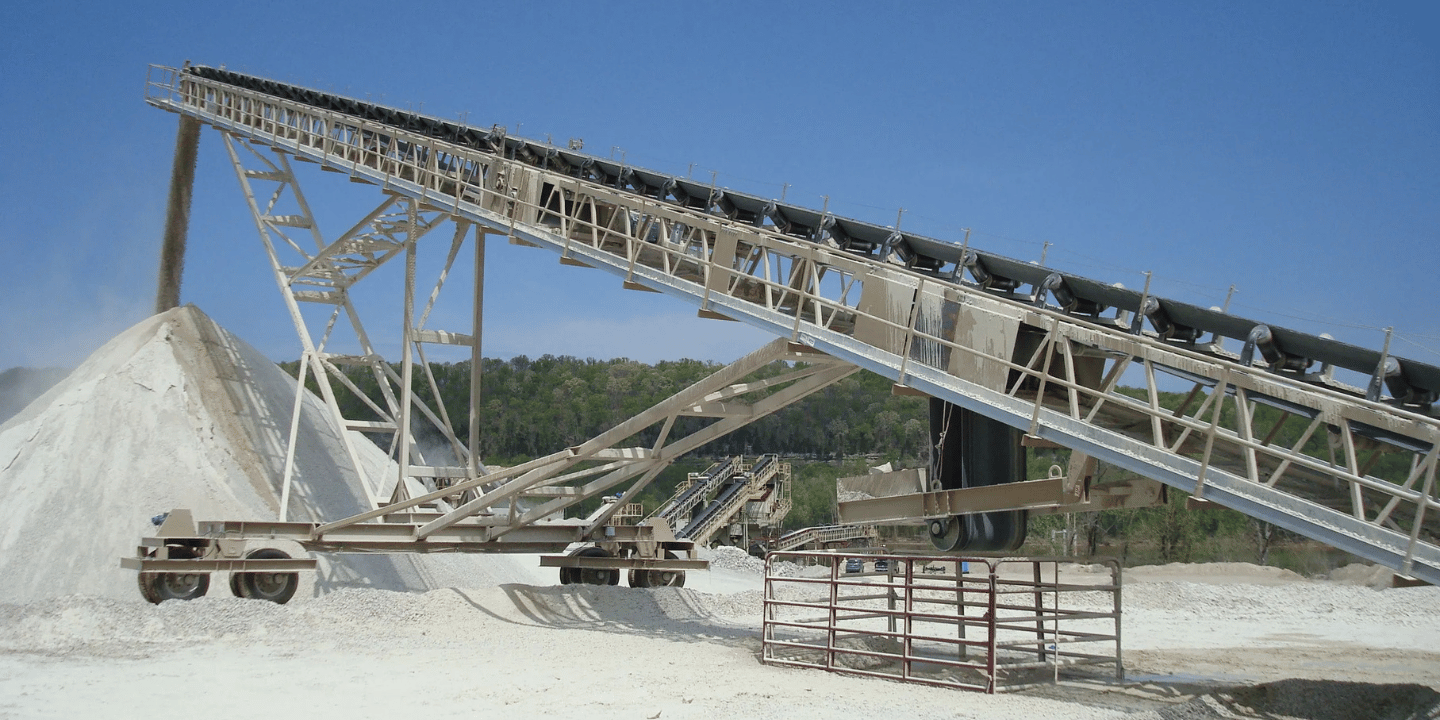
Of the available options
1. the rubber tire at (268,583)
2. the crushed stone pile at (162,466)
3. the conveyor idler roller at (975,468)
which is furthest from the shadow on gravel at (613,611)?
the crushed stone pile at (162,466)

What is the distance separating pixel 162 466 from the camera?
1966 cm

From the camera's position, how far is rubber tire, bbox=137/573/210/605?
607 inches

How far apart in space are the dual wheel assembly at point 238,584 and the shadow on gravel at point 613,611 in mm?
2609

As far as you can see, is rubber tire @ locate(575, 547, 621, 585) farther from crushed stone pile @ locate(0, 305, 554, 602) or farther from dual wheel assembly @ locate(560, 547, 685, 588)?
crushed stone pile @ locate(0, 305, 554, 602)

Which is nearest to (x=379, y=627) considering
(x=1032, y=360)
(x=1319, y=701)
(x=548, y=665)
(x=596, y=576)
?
(x=548, y=665)

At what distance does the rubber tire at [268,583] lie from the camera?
16172 millimetres

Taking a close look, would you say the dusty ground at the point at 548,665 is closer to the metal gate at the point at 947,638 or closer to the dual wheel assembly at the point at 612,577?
the metal gate at the point at 947,638

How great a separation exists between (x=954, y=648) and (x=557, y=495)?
22.2 ft

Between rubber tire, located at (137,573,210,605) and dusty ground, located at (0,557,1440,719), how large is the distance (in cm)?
108

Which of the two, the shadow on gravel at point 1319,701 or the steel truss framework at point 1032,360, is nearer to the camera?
the steel truss framework at point 1032,360

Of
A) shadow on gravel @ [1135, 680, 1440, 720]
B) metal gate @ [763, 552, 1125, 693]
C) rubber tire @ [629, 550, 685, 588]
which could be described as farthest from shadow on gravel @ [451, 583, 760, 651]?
shadow on gravel @ [1135, 680, 1440, 720]

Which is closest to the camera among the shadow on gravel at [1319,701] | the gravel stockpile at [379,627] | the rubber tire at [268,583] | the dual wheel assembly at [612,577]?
the gravel stockpile at [379,627]

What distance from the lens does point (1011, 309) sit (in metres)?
11.4

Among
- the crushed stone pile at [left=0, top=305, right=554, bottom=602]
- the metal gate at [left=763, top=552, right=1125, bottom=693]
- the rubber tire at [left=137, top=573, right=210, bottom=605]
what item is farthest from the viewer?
the crushed stone pile at [left=0, top=305, right=554, bottom=602]
